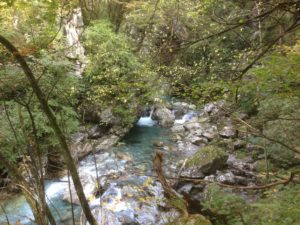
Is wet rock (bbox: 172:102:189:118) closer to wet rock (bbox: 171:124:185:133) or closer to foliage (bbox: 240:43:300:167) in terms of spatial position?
wet rock (bbox: 171:124:185:133)

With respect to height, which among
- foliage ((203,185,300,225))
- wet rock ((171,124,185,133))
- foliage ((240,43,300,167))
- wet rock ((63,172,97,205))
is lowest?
wet rock ((63,172,97,205))

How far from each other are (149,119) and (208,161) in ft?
16.8

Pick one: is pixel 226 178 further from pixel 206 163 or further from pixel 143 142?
pixel 143 142

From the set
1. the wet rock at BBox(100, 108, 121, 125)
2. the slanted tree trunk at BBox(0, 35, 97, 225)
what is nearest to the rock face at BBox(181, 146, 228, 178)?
the wet rock at BBox(100, 108, 121, 125)

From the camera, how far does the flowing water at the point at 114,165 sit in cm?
623

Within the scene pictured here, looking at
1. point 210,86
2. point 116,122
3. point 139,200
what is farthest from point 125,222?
point 116,122

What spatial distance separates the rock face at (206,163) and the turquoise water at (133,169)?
120 cm

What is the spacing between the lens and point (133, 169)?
807cm

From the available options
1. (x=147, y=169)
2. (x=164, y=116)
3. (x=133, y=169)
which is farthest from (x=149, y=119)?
(x=147, y=169)

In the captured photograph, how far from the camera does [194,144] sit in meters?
9.51

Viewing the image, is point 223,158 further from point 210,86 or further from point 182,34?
point 182,34

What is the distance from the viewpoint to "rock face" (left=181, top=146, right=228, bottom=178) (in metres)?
7.17

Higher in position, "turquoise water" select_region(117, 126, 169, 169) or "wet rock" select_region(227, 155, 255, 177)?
"wet rock" select_region(227, 155, 255, 177)

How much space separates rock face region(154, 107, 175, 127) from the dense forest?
0.05 m
